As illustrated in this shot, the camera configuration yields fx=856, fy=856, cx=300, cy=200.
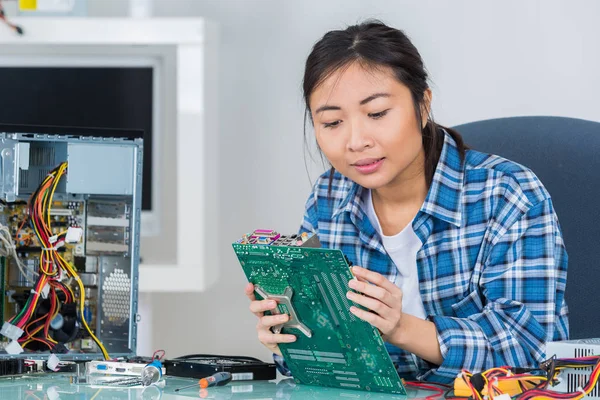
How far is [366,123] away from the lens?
1.22 metres

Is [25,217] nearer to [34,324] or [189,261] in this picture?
[34,324]

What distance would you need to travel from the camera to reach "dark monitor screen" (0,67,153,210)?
7.56 feet

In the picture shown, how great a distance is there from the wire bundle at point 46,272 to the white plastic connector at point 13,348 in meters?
0.01

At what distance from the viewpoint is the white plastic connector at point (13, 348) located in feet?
4.09

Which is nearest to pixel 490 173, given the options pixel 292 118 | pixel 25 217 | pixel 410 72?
pixel 410 72

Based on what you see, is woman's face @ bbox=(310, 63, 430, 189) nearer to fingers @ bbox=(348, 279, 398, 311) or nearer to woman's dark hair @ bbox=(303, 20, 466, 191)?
woman's dark hair @ bbox=(303, 20, 466, 191)

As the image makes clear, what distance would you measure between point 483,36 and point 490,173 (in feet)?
3.50

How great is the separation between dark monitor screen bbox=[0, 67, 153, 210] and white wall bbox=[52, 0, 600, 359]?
0.26 m

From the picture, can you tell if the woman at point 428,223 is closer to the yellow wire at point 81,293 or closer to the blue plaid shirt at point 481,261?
the blue plaid shirt at point 481,261

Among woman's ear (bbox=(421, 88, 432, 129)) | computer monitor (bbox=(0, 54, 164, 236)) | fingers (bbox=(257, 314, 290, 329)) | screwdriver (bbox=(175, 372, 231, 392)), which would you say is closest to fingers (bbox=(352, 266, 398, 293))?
fingers (bbox=(257, 314, 290, 329))

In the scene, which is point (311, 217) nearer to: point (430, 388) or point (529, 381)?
point (430, 388)

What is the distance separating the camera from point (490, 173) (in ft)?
4.42

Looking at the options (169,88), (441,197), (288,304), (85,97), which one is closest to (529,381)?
(288,304)

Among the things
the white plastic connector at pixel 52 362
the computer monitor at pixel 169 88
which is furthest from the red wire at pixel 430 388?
the computer monitor at pixel 169 88
